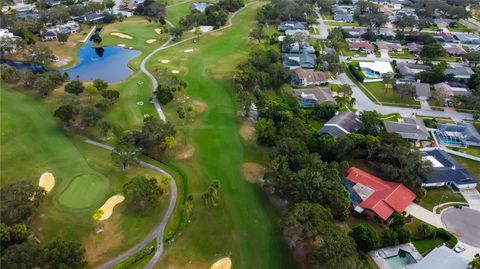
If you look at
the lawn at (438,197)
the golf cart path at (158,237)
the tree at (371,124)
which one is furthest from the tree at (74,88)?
the lawn at (438,197)

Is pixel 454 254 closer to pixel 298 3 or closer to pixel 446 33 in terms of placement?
pixel 446 33

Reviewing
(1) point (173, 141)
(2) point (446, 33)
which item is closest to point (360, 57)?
(2) point (446, 33)

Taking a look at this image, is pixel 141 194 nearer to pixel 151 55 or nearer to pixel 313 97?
pixel 313 97

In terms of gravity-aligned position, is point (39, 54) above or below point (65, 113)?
above

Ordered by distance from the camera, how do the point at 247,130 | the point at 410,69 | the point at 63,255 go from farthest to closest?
the point at 410,69 < the point at 247,130 < the point at 63,255

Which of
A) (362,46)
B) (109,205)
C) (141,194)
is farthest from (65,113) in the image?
(362,46)

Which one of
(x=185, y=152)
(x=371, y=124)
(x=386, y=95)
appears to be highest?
(x=371, y=124)
